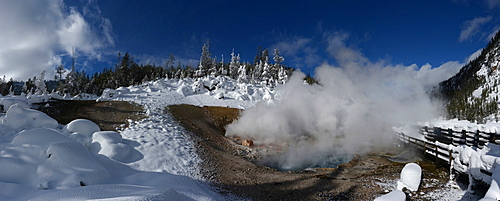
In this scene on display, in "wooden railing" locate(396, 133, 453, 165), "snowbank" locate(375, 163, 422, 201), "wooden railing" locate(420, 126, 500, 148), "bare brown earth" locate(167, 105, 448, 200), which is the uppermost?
"wooden railing" locate(420, 126, 500, 148)

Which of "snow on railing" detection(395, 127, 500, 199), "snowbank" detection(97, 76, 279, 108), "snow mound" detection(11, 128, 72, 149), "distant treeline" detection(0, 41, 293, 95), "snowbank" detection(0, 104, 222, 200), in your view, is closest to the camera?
"snowbank" detection(0, 104, 222, 200)

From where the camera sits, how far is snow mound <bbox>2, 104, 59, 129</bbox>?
10.4 metres

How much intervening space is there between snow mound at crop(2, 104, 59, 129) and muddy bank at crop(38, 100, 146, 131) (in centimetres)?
308

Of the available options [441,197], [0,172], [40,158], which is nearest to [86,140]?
[40,158]

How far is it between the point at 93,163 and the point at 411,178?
11.5m

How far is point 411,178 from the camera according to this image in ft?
26.2

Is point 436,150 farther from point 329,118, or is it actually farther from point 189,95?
point 189,95

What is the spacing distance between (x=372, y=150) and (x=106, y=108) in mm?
23093

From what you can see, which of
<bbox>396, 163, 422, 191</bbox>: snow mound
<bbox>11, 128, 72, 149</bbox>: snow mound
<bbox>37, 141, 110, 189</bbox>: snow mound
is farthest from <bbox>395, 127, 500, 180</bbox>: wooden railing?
<bbox>11, 128, 72, 149</bbox>: snow mound

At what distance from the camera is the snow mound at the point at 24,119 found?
34.0 feet

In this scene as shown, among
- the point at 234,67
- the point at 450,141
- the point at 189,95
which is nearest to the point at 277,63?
the point at 234,67

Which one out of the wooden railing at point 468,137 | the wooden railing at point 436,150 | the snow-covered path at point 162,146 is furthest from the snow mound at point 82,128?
the wooden railing at point 468,137

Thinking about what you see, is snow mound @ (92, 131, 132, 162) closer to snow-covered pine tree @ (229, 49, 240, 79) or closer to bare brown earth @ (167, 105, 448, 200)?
bare brown earth @ (167, 105, 448, 200)

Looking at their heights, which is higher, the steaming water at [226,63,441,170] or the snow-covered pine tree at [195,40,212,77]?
the snow-covered pine tree at [195,40,212,77]
